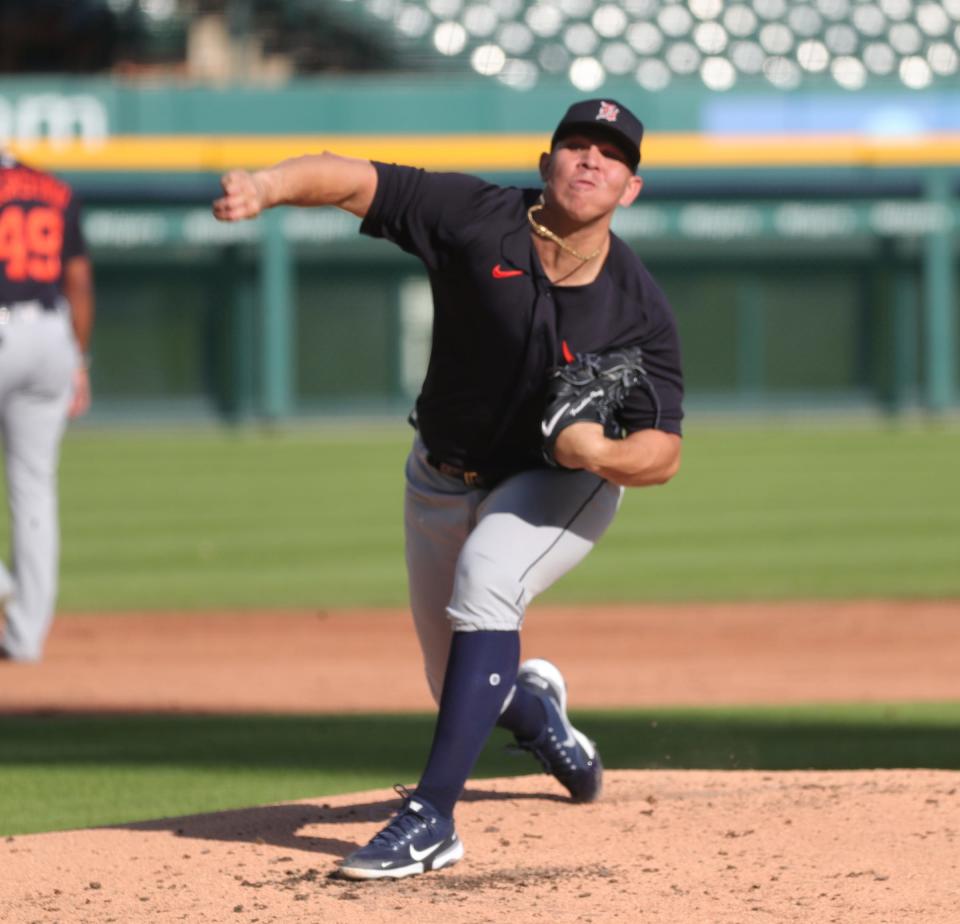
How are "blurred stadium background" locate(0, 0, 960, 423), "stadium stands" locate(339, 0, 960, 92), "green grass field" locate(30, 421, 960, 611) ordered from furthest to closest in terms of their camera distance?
"stadium stands" locate(339, 0, 960, 92)
"blurred stadium background" locate(0, 0, 960, 423)
"green grass field" locate(30, 421, 960, 611)

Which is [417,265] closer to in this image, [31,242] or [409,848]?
[31,242]

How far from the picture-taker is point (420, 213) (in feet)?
12.6

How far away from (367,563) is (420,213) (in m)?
7.15

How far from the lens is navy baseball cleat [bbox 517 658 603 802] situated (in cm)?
427

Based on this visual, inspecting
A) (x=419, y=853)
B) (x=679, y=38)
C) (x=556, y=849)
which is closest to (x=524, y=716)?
(x=556, y=849)

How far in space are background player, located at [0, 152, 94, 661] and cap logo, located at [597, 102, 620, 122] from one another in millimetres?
3145

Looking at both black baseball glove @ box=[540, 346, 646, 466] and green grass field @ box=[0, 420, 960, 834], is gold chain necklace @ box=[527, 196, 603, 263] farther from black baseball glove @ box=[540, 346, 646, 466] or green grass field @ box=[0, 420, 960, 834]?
green grass field @ box=[0, 420, 960, 834]

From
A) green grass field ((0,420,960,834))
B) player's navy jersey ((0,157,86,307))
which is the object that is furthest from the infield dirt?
player's navy jersey ((0,157,86,307))

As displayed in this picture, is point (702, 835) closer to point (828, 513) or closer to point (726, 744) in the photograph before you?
point (726, 744)

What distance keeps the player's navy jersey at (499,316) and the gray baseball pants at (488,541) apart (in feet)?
0.33

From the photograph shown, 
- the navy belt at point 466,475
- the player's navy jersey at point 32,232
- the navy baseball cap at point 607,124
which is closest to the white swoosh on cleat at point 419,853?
the navy belt at point 466,475

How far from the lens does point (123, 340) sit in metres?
26.1

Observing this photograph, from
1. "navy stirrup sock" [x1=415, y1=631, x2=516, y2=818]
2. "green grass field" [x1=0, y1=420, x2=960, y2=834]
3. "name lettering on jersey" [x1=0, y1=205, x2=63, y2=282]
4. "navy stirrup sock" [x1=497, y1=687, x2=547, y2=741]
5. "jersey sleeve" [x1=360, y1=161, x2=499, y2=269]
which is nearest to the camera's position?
"navy stirrup sock" [x1=415, y1=631, x2=516, y2=818]

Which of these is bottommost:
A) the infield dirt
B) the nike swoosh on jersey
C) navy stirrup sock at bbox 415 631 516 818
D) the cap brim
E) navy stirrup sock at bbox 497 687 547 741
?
the infield dirt
